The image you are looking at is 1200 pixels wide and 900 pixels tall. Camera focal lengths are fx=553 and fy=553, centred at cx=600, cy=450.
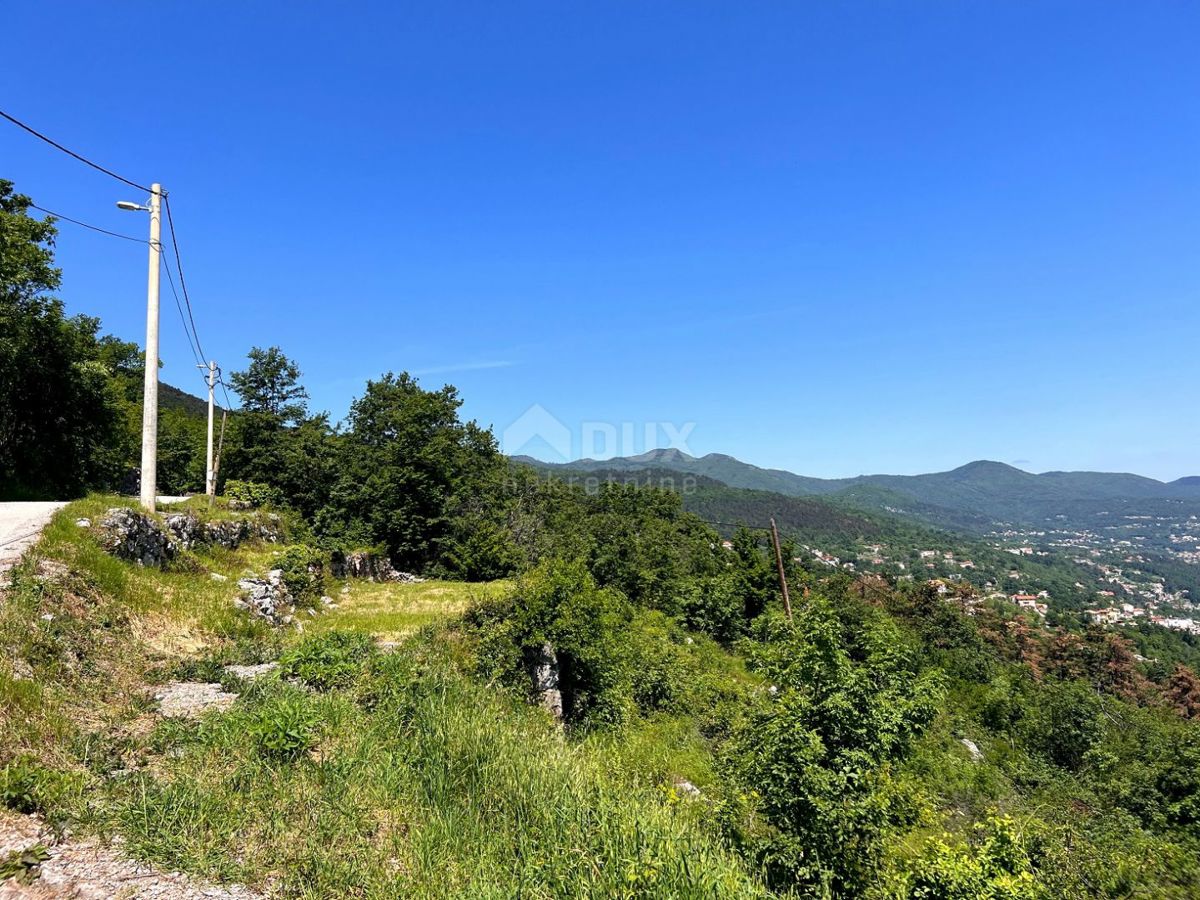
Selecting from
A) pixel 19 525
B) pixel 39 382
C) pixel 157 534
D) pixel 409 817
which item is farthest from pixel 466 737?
pixel 39 382

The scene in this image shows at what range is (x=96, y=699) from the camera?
614cm

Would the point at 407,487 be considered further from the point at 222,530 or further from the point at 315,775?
the point at 315,775

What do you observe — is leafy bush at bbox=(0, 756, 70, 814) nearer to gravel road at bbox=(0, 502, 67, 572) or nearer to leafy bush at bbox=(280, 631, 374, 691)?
leafy bush at bbox=(280, 631, 374, 691)

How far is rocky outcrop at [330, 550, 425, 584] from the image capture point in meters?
23.8

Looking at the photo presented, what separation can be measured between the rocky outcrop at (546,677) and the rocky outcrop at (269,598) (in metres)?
6.00

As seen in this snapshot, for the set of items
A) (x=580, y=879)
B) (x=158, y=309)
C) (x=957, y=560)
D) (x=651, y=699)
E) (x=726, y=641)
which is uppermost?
(x=158, y=309)

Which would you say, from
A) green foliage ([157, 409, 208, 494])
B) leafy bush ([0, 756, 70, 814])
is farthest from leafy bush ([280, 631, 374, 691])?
green foliage ([157, 409, 208, 494])

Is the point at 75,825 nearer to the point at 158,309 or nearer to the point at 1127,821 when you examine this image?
the point at 158,309

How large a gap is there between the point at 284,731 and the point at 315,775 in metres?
0.69

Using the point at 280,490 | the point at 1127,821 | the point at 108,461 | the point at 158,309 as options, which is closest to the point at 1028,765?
the point at 1127,821

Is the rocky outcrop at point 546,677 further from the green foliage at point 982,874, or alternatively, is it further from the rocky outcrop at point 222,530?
the rocky outcrop at point 222,530

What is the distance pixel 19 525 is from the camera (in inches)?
378

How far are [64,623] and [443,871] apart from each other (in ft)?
20.7

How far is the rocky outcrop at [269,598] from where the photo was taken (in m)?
12.9
